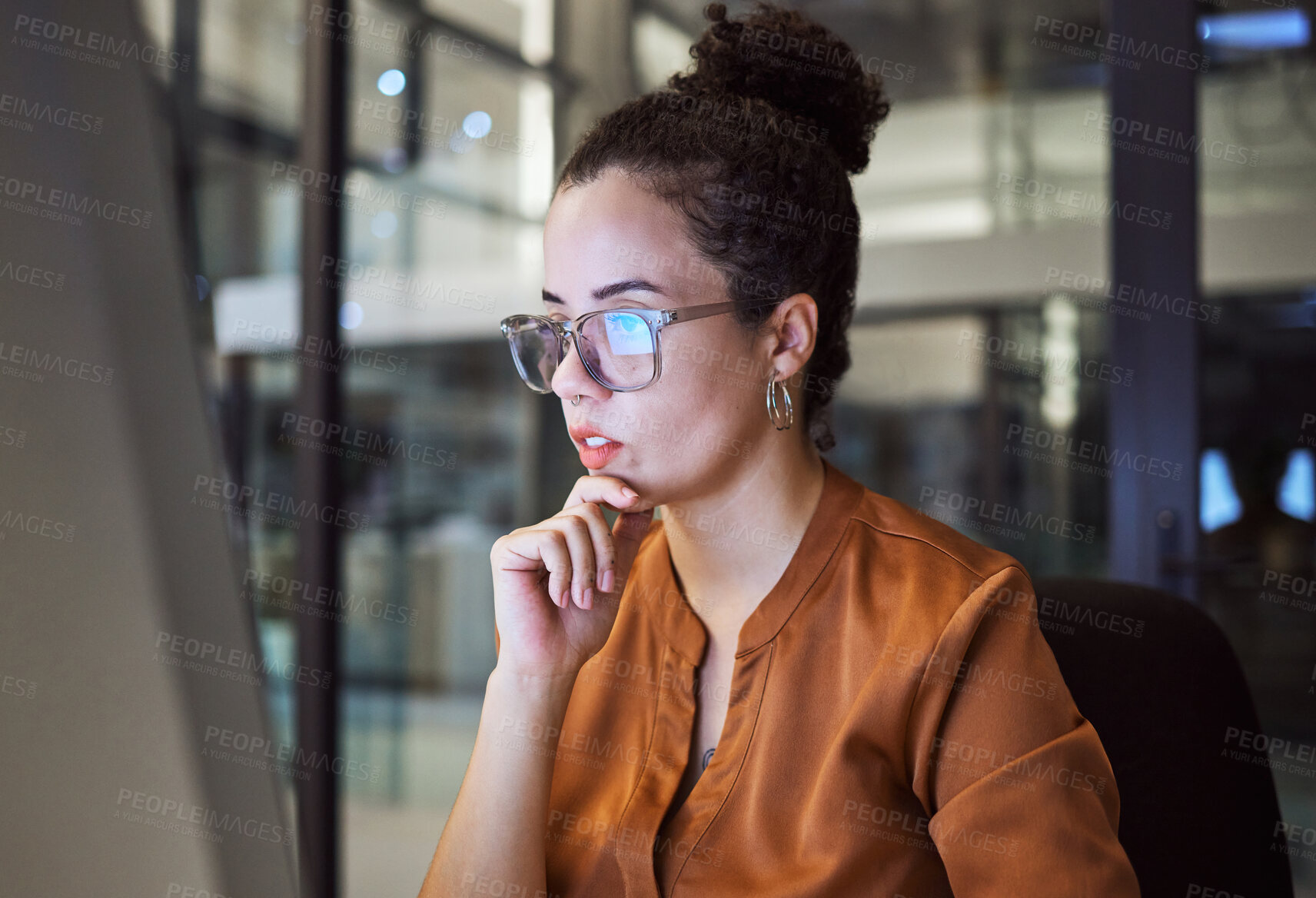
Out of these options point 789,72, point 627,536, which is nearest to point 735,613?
point 627,536

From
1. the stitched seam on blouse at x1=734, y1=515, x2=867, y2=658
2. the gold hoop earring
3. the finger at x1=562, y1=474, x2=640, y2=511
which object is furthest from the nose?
the stitched seam on blouse at x1=734, y1=515, x2=867, y2=658

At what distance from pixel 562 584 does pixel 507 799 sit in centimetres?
28

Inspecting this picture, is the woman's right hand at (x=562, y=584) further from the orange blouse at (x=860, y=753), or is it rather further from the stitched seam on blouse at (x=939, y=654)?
the stitched seam on blouse at (x=939, y=654)

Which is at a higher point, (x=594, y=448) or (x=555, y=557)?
(x=594, y=448)

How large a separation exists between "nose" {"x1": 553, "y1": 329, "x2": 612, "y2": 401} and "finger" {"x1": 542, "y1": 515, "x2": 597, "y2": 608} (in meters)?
0.16

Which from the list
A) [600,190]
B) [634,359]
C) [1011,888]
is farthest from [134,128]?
[1011,888]

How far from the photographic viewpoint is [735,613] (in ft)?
4.03

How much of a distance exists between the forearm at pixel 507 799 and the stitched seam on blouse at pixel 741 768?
20 centimetres

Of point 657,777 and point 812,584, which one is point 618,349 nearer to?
point 812,584

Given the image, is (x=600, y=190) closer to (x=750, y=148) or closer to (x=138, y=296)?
(x=750, y=148)

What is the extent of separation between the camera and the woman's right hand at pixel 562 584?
3.80 feet

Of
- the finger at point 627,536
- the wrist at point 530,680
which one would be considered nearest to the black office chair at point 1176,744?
the finger at point 627,536

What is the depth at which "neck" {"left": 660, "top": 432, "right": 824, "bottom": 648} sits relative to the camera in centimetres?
122

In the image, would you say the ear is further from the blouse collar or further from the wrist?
the wrist
